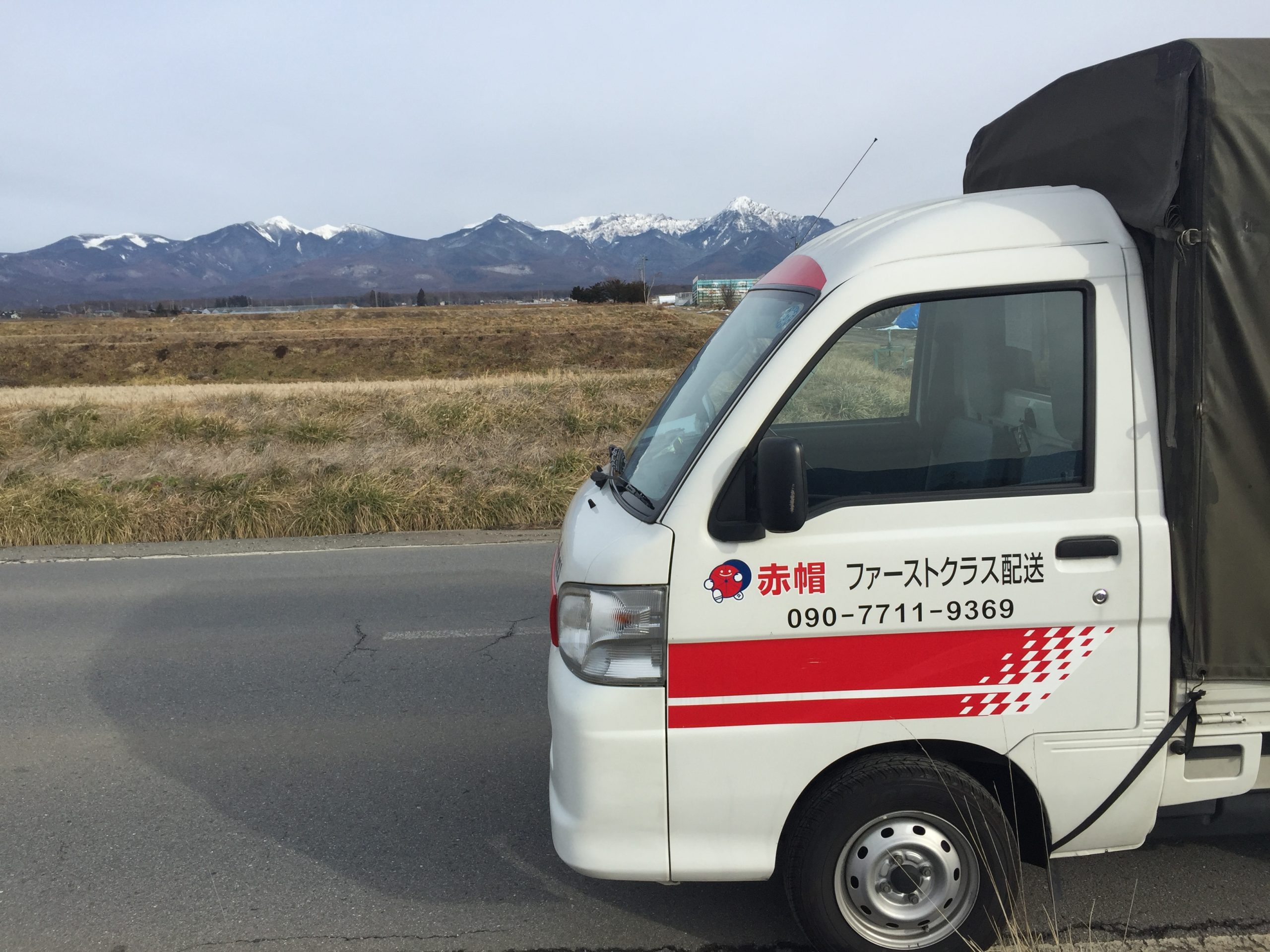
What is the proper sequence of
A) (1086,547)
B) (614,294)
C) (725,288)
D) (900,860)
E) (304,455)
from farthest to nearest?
(614,294) → (304,455) → (725,288) → (900,860) → (1086,547)

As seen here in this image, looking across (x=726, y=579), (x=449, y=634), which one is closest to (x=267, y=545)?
(x=449, y=634)

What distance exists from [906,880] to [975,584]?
0.91 metres

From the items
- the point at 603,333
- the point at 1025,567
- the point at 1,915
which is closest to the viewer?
the point at 1025,567

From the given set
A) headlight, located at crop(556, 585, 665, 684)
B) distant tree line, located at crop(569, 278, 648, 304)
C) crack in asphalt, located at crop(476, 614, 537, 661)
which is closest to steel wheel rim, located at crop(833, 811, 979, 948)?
headlight, located at crop(556, 585, 665, 684)

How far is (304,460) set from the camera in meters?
12.0

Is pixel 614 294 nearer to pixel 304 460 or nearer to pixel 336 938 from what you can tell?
pixel 304 460

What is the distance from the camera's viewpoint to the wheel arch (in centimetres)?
291

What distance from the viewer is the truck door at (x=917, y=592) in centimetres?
280

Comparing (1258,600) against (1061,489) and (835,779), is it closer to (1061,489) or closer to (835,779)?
(1061,489)

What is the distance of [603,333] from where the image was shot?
50875 millimetres

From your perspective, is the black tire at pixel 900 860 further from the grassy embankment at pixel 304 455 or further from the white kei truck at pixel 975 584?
the grassy embankment at pixel 304 455

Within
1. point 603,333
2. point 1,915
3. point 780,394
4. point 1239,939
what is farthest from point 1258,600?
point 603,333

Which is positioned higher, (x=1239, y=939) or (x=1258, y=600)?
(x=1258, y=600)

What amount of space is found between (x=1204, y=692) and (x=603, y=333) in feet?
160
